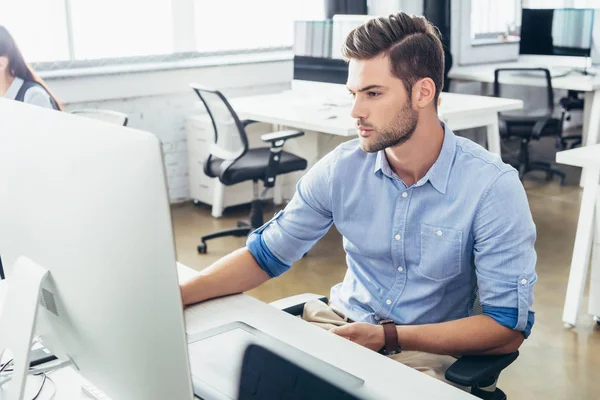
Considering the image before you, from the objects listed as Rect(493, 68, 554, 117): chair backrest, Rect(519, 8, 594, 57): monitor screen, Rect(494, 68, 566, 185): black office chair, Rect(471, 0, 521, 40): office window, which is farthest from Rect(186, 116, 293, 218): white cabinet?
Rect(471, 0, 521, 40): office window

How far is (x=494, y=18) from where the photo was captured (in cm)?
682

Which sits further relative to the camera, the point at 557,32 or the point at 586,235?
the point at 557,32

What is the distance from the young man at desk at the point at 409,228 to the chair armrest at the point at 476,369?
0.13 ft

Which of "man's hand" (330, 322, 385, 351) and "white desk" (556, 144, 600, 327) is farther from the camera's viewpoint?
"white desk" (556, 144, 600, 327)

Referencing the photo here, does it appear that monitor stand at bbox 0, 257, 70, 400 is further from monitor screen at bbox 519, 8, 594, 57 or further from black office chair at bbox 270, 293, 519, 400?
monitor screen at bbox 519, 8, 594, 57

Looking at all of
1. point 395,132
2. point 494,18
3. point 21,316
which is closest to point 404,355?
point 395,132

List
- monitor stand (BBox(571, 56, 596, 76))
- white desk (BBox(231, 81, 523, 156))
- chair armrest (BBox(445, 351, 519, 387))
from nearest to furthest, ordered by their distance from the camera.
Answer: chair armrest (BBox(445, 351, 519, 387)), white desk (BBox(231, 81, 523, 156)), monitor stand (BBox(571, 56, 596, 76))

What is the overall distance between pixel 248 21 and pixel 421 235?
4073 millimetres

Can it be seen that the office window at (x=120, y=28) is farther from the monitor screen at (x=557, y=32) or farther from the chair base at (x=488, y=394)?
the chair base at (x=488, y=394)

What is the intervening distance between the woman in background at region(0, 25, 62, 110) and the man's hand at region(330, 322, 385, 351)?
2.11 metres

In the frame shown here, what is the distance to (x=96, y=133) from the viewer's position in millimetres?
863

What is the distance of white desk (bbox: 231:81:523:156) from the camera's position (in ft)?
12.6

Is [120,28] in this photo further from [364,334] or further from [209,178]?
[364,334]

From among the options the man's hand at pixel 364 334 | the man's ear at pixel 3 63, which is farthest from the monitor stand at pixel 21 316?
the man's ear at pixel 3 63
